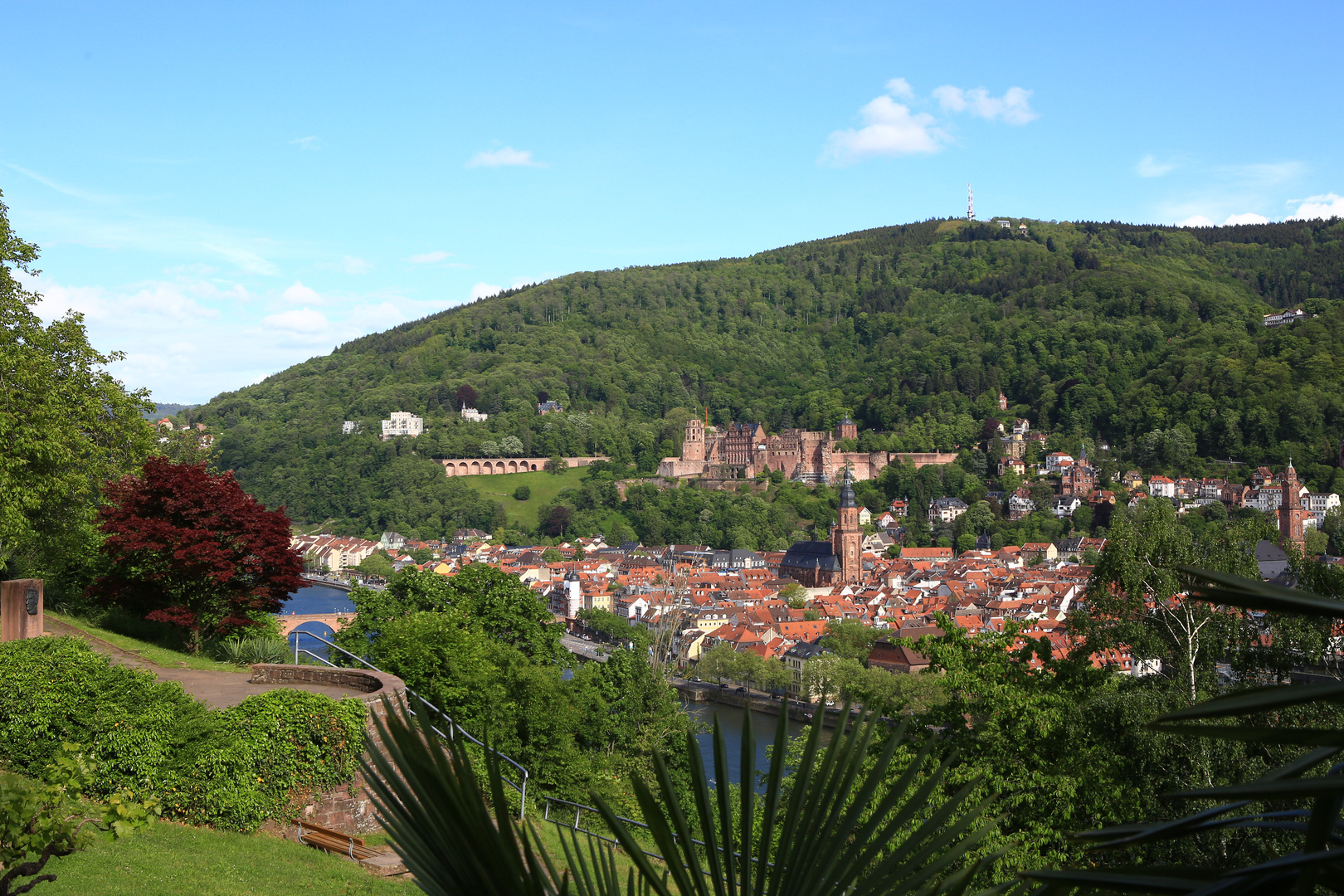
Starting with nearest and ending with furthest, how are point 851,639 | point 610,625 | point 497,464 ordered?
point 851,639
point 610,625
point 497,464

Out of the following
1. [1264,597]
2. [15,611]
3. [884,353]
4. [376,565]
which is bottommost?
[376,565]

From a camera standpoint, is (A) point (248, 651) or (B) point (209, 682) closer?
(B) point (209, 682)

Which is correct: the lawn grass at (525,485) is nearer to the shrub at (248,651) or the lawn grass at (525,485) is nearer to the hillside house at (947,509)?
the hillside house at (947,509)

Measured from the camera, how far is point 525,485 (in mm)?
98250

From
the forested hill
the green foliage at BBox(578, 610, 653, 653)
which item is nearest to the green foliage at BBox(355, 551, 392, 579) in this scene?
the green foliage at BBox(578, 610, 653, 653)

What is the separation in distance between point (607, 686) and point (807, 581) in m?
54.2

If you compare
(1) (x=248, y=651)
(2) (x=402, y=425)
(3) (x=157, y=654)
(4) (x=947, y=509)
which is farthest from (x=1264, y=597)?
(2) (x=402, y=425)

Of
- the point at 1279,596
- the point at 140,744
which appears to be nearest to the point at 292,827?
the point at 140,744

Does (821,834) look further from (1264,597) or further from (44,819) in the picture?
(44,819)

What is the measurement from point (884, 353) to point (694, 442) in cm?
3328

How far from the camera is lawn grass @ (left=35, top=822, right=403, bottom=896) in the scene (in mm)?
6195

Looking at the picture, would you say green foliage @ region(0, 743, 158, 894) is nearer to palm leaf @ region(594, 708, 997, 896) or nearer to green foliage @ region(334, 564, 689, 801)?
palm leaf @ region(594, 708, 997, 896)

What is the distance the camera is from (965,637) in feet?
41.2

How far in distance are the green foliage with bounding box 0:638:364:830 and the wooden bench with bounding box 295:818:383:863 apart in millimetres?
295
